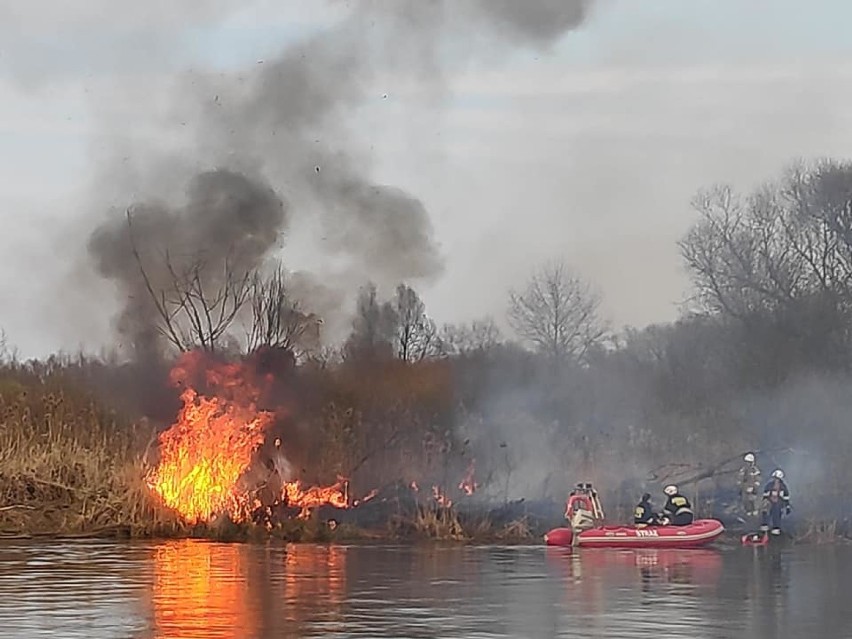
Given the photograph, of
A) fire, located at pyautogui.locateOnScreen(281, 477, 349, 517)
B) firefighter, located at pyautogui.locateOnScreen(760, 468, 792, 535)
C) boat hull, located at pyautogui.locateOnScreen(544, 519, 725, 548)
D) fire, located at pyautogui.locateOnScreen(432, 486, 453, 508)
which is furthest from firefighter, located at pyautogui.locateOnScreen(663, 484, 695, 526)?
fire, located at pyautogui.locateOnScreen(281, 477, 349, 517)

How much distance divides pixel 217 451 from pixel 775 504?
13.2 metres

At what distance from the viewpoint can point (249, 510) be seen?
32.9 m

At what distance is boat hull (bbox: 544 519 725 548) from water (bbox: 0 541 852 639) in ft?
2.00

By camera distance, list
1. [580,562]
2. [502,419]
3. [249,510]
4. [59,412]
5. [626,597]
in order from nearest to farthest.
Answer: [626,597] → [580,562] → [249,510] → [59,412] → [502,419]

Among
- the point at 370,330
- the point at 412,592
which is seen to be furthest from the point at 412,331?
the point at 412,592

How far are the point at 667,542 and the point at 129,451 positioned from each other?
1334 cm

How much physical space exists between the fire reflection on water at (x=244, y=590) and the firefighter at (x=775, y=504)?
33.2 feet

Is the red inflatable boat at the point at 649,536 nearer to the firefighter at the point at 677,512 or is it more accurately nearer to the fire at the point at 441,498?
the firefighter at the point at 677,512

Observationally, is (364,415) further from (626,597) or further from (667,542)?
(626,597)

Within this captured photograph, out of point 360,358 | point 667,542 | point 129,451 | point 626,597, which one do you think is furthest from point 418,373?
point 626,597

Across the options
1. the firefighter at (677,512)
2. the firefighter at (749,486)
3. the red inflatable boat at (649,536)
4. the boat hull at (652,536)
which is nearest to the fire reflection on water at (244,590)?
the red inflatable boat at (649,536)

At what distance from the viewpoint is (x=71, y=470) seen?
34281 mm

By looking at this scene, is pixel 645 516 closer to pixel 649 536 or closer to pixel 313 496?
pixel 649 536

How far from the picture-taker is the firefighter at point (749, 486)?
1325 inches
